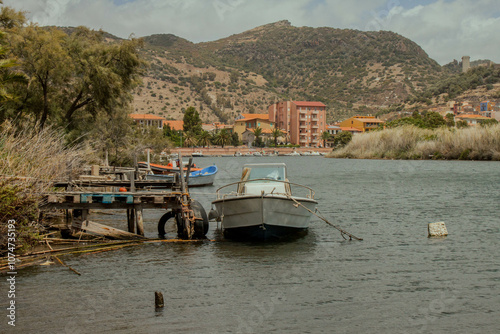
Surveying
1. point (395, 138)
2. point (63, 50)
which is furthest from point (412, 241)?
point (395, 138)

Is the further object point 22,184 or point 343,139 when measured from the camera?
point 343,139

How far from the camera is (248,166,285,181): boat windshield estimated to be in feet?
68.6

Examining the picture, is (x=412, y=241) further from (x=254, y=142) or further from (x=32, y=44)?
(x=254, y=142)

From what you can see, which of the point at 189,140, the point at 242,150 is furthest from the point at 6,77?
the point at 242,150

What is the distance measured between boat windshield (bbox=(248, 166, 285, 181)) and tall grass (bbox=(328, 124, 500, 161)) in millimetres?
67789

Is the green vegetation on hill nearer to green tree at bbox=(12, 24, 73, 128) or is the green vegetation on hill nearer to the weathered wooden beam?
green tree at bbox=(12, 24, 73, 128)

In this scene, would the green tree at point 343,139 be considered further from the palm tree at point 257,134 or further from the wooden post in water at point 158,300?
the wooden post in water at point 158,300

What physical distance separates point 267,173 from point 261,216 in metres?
3.36

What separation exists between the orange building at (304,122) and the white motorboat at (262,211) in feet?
508

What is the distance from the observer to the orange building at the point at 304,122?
174500 millimetres

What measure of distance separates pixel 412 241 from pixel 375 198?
1709 centimetres

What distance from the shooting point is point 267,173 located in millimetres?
21172

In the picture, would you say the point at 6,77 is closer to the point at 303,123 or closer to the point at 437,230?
the point at 437,230

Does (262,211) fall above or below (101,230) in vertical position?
above
